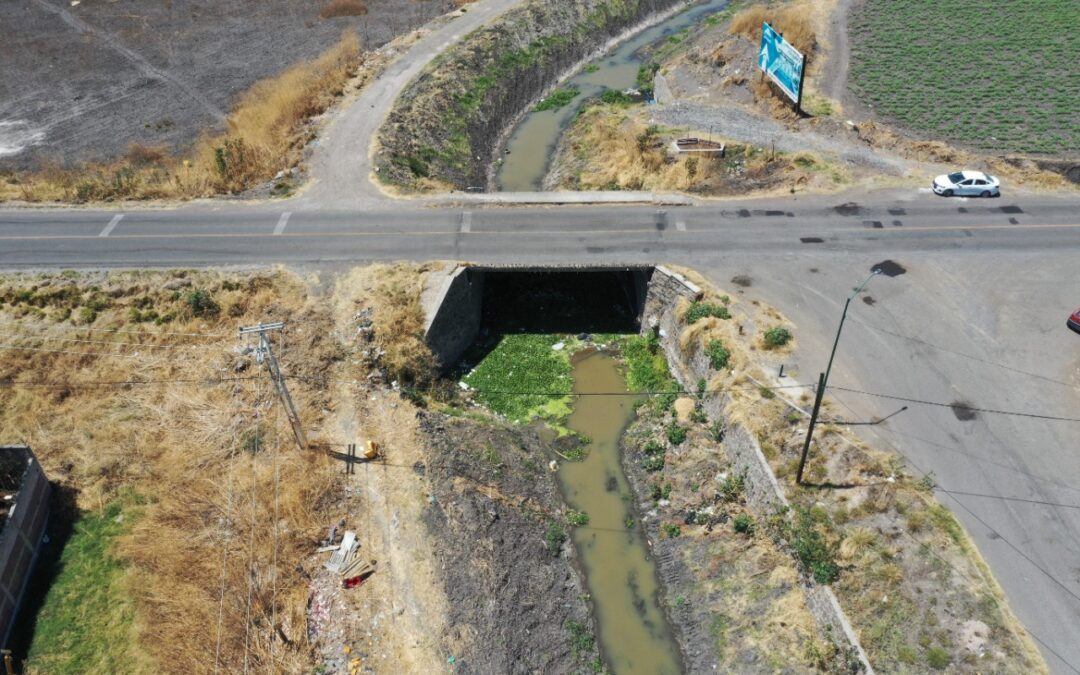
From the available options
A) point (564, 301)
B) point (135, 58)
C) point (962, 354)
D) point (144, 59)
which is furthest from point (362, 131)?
point (962, 354)

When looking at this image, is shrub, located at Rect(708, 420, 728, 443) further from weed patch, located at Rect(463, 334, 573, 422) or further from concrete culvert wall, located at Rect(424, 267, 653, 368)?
concrete culvert wall, located at Rect(424, 267, 653, 368)

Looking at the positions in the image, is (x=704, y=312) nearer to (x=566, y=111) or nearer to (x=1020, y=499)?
(x=1020, y=499)

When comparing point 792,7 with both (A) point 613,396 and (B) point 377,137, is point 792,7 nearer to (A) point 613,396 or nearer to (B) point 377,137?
(B) point 377,137

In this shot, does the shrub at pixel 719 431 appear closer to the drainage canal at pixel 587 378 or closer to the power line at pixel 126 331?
the drainage canal at pixel 587 378

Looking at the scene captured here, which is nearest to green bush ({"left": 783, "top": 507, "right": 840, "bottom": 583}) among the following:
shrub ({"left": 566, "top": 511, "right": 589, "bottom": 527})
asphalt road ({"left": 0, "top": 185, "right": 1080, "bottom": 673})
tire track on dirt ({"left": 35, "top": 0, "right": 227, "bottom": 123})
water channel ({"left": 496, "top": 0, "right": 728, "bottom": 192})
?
asphalt road ({"left": 0, "top": 185, "right": 1080, "bottom": 673})

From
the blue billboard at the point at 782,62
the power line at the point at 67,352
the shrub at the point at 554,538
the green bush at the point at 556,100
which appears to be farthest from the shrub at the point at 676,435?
the green bush at the point at 556,100

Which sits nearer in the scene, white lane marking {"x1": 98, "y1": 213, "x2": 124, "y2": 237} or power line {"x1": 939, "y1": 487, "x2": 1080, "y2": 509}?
power line {"x1": 939, "y1": 487, "x2": 1080, "y2": 509}

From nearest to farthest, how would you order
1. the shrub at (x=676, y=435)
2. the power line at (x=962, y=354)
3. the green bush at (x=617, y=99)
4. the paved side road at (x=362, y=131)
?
the power line at (x=962, y=354) < the shrub at (x=676, y=435) < the paved side road at (x=362, y=131) < the green bush at (x=617, y=99)

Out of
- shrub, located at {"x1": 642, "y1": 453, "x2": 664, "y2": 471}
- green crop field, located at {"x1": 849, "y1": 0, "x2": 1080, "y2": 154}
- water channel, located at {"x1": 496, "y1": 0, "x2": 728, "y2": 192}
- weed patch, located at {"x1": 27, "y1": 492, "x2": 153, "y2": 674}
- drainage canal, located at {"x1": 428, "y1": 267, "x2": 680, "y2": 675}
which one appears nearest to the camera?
weed patch, located at {"x1": 27, "y1": 492, "x2": 153, "y2": 674}
